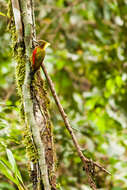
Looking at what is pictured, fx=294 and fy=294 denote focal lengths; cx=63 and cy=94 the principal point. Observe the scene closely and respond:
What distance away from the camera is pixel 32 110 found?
0.85 m

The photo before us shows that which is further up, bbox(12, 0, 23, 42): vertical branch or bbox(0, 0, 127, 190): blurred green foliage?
bbox(0, 0, 127, 190): blurred green foliage

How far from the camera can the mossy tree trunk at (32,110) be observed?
833mm

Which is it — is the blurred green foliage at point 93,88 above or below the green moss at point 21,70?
above

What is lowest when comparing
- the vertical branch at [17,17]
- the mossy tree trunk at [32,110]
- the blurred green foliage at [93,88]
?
the mossy tree trunk at [32,110]

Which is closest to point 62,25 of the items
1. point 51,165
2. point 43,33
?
point 43,33

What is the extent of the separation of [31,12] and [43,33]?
172cm

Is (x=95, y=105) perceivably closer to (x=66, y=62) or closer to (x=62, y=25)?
(x=66, y=62)

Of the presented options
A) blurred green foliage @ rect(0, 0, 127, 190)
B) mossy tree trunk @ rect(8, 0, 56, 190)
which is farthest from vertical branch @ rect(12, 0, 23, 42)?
blurred green foliage @ rect(0, 0, 127, 190)

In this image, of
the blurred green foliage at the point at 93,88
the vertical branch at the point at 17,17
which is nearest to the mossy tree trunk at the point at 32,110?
the vertical branch at the point at 17,17

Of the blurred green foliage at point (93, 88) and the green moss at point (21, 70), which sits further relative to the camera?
the blurred green foliage at point (93, 88)

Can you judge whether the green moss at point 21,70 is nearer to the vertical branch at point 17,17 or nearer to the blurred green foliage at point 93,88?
the vertical branch at point 17,17

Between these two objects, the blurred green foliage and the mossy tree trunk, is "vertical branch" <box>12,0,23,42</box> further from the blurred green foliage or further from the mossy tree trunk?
the blurred green foliage

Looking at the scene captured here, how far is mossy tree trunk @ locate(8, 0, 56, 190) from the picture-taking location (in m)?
0.83

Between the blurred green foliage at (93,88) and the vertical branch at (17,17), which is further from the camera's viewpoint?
the blurred green foliage at (93,88)
